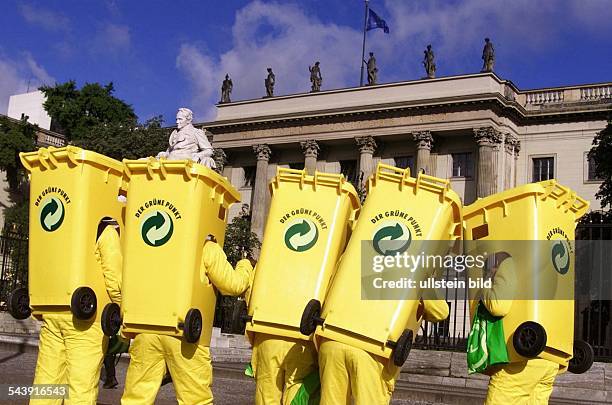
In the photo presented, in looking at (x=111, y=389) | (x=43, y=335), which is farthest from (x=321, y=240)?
(x=111, y=389)

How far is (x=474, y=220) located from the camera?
19.0 feet

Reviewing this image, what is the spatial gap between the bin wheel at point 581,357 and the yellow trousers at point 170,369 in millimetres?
2777

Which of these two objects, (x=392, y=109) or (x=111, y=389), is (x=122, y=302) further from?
(x=392, y=109)

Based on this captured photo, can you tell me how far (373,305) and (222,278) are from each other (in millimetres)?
1187

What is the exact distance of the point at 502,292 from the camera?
5.27m

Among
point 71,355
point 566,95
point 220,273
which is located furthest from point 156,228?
point 566,95

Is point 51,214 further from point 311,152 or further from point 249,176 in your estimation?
point 249,176

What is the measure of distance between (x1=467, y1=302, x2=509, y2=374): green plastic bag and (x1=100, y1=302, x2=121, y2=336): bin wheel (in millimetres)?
2646

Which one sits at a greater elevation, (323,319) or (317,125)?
(317,125)

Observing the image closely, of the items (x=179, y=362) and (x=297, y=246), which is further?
(x=297, y=246)

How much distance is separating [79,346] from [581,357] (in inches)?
152

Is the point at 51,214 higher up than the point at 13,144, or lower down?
lower down

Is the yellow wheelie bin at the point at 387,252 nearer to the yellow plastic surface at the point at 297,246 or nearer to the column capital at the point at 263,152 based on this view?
the yellow plastic surface at the point at 297,246

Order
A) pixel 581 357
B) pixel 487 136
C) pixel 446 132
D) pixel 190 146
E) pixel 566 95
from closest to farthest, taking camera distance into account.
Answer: pixel 581 357
pixel 190 146
pixel 487 136
pixel 566 95
pixel 446 132
